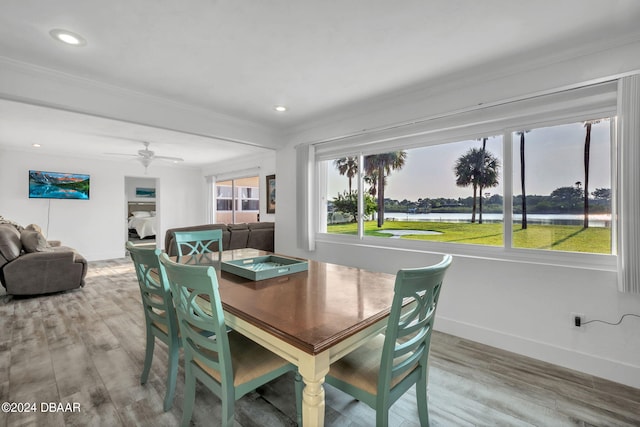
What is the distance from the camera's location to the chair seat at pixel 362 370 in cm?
127

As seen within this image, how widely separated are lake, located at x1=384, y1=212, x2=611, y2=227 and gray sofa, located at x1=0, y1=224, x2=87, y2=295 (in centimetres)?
440

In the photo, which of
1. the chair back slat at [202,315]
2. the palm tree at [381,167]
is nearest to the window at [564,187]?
the palm tree at [381,167]

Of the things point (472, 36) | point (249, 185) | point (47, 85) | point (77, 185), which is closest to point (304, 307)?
point (472, 36)

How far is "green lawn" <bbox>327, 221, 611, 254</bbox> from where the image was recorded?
219cm

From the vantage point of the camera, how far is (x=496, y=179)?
265 cm

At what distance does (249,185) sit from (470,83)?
5618 mm

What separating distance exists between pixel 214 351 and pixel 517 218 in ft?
8.50

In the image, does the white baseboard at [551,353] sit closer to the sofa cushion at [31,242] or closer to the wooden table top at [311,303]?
the wooden table top at [311,303]

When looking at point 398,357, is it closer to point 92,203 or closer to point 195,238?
point 195,238

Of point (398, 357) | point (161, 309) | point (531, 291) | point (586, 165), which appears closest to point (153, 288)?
point (161, 309)

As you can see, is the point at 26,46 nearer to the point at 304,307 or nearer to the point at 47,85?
the point at 47,85

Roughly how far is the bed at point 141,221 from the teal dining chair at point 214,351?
8213 mm

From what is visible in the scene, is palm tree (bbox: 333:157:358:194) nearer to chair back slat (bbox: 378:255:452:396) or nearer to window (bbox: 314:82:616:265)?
window (bbox: 314:82:616:265)

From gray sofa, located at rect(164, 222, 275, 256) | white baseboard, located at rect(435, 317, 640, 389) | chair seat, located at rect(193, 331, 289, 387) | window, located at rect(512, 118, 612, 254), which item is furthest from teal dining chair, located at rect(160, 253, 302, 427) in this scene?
gray sofa, located at rect(164, 222, 275, 256)
